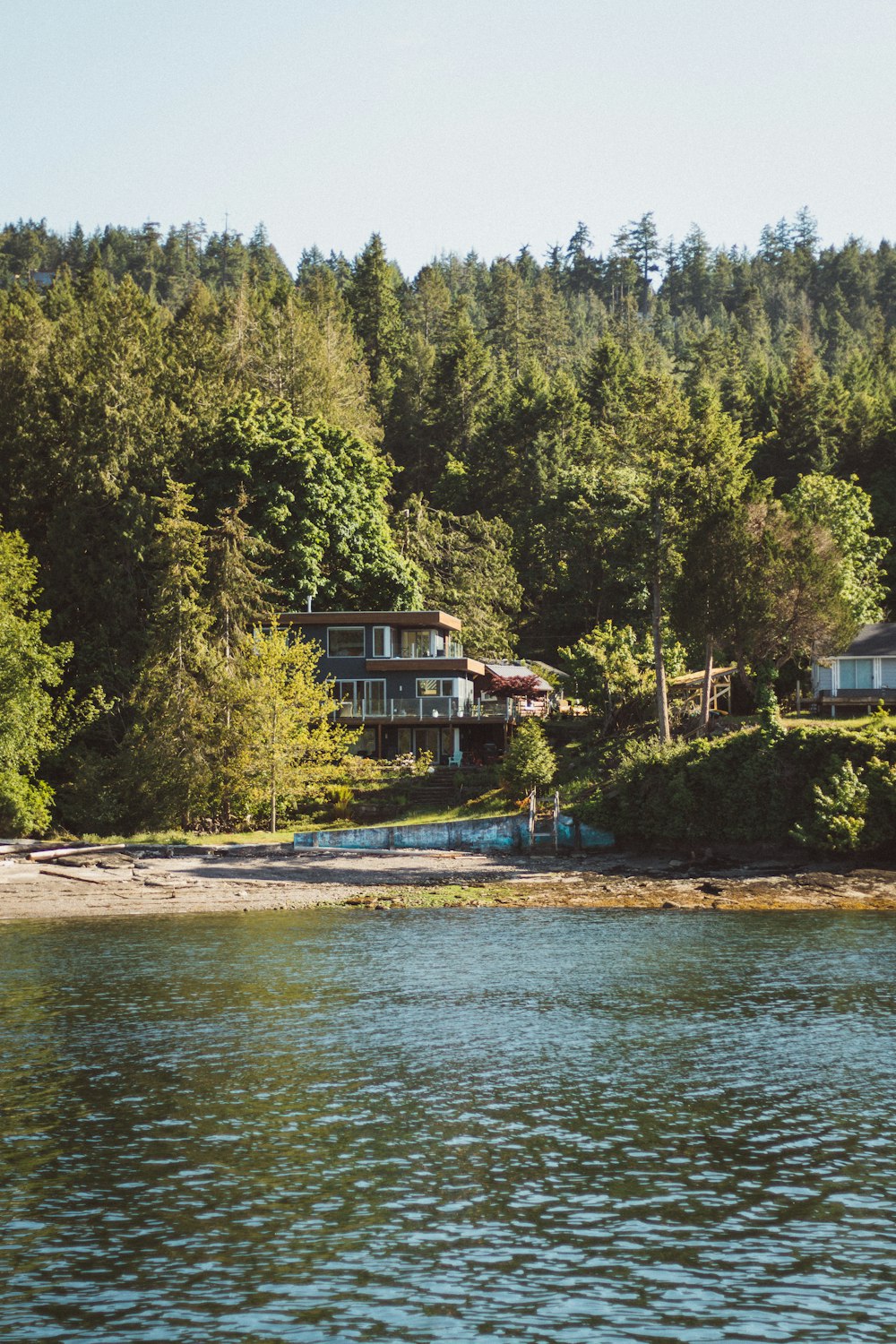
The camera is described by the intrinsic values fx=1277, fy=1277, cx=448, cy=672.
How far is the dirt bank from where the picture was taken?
4450 cm

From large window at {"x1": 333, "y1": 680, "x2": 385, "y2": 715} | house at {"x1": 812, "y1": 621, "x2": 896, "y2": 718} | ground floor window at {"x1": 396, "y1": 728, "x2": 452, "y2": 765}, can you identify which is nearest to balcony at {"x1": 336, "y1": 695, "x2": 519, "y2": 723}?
large window at {"x1": 333, "y1": 680, "x2": 385, "y2": 715}

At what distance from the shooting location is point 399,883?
48469 millimetres

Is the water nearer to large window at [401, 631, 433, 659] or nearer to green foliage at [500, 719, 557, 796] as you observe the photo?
green foliage at [500, 719, 557, 796]

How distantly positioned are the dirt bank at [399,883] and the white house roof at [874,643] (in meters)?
20.6

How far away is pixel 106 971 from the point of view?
32594 millimetres

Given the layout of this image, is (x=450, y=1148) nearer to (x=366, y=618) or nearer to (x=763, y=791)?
(x=763, y=791)

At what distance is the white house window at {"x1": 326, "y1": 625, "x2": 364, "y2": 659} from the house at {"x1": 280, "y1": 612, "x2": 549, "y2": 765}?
0.16ft

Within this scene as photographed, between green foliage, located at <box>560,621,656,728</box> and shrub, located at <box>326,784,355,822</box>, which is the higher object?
green foliage, located at <box>560,621,656,728</box>

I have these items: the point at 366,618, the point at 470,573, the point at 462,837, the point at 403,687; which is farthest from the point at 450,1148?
the point at 470,573

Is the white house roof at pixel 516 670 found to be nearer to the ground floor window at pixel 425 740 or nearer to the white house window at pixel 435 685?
the white house window at pixel 435 685

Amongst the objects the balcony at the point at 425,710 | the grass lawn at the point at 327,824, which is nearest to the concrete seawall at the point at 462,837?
the grass lawn at the point at 327,824

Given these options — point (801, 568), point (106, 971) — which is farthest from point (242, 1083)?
point (801, 568)

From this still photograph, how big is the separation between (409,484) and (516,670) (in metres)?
35.8

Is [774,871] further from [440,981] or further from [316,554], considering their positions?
[316,554]
